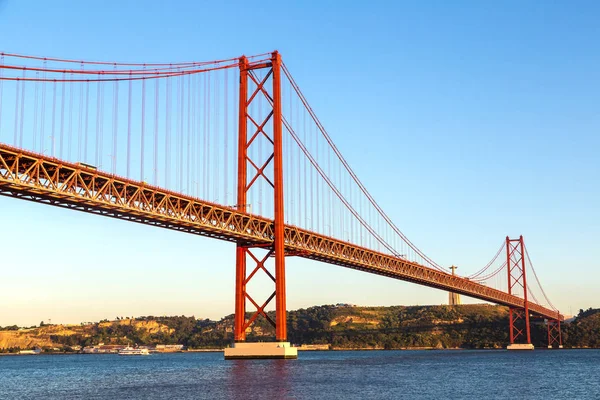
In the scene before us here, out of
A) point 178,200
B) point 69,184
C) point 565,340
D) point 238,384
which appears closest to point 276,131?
point 178,200

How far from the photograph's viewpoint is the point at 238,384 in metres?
44.8

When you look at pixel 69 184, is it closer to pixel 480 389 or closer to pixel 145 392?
pixel 145 392

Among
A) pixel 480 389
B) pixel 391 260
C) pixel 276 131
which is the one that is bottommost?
pixel 480 389

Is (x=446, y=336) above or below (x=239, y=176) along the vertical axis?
below

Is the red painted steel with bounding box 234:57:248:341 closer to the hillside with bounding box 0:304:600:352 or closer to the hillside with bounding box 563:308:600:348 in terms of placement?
the hillside with bounding box 0:304:600:352

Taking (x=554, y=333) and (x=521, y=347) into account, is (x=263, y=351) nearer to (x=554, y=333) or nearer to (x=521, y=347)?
(x=521, y=347)

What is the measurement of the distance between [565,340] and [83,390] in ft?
394

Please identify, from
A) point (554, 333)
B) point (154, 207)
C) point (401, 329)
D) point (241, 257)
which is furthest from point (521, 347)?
point (154, 207)

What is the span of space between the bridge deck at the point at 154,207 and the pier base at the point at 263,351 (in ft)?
25.8

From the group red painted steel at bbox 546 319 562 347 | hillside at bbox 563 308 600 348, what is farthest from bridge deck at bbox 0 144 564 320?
hillside at bbox 563 308 600 348

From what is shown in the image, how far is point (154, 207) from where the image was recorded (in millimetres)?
55188

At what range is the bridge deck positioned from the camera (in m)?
45.9

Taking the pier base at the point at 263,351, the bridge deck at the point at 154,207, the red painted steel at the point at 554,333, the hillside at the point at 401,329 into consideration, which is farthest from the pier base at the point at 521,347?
the pier base at the point at 263,351

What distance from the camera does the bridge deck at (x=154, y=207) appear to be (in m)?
45.9
